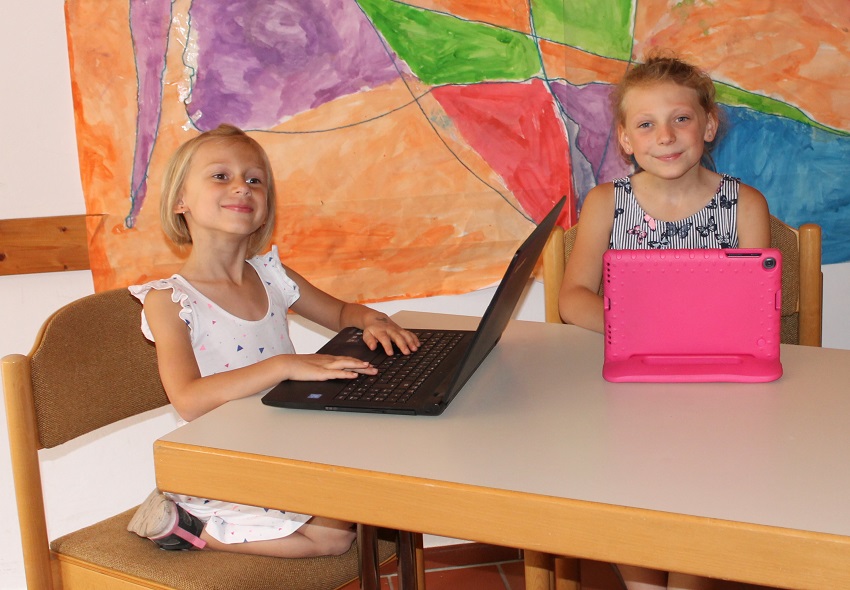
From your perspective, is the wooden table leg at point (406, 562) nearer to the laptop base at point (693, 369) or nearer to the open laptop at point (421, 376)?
the open laptop at point (421, 376)

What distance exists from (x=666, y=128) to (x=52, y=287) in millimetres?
1382

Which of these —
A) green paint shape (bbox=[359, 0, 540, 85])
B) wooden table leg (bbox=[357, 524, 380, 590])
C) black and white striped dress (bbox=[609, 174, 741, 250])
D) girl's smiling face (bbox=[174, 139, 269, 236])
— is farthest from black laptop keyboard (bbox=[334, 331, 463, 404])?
green paint shape (bbox=[359, 0, 540, 85])

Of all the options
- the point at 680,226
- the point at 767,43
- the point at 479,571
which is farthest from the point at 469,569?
the point at 767,43

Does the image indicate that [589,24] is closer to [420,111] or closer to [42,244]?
[420,111]

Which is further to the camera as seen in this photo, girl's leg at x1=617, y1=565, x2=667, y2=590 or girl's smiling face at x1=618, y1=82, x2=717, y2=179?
girl's smiling face at x1=618, y1=82, x2=717, y2=179

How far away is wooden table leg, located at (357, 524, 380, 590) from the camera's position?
1213mm

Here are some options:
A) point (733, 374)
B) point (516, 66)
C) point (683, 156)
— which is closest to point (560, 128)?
point (516, 66)

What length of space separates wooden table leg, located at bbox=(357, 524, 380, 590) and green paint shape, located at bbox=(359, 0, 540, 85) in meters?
1.17

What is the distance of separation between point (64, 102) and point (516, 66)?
101 cm

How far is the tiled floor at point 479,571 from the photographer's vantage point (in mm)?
2197

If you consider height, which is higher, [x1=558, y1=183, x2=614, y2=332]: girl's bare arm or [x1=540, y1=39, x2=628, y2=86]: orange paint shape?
[x1=540, y1=39, x2=628, y2=86]: orange paint shape

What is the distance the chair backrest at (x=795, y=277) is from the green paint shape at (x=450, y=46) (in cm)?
53

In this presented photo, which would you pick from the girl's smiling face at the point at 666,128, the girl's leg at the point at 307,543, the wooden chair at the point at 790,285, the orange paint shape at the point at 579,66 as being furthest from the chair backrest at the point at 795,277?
the girl's leg at the point at 307,543

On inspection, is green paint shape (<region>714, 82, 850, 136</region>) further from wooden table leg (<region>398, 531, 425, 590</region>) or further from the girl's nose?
wooden table leg (<region>398, 531, 425, 590</region>)
